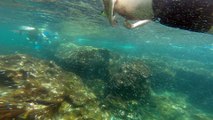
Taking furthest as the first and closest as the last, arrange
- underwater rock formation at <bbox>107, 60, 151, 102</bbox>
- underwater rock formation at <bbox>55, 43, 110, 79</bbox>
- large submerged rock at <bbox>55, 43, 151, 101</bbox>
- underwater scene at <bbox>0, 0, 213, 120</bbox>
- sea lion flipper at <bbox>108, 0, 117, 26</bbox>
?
1. underwater rock formation at <bbox>55, 43, 110, 79</bbox>
2. large submerged rock at <bbox>55, 43, 151, 101</bbox>
3. underwater rock formation at <bbox>107, 60, 151, 102</bbox>
4. underwater scene at <bbox>0, 0, 213, 120</bbox>
5. sea lion flipper at <bbox>108, 0, 117, 26</bbox>

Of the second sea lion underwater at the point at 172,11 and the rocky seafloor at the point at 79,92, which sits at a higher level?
the second sea lion underwater at the point at 172,11

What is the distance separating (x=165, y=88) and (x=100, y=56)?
797cm

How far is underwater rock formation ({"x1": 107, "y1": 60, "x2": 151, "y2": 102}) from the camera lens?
13.4m

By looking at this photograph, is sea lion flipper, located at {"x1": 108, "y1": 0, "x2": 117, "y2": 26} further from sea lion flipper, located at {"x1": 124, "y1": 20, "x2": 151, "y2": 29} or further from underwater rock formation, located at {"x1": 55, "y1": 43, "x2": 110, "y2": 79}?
underwater rock formation, located at {"x1": 55, "y1": 43, "x2": 110, "y2": 79}

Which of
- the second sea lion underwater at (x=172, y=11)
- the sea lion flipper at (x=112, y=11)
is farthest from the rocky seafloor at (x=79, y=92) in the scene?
the second sea lion underwater at (x=172, y=11)

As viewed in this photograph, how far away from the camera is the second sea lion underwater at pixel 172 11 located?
211 cm

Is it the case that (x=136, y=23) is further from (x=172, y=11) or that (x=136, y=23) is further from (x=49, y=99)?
(x=49, y=99)

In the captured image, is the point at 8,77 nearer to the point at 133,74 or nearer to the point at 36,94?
the point at 36,94

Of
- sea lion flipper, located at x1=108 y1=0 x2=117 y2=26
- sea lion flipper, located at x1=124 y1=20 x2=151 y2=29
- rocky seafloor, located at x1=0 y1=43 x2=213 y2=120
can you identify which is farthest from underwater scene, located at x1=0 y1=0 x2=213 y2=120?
sea lion flipper, located at x1=124 y1=20 x2=151 y2=29

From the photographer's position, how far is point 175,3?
7.09 feet

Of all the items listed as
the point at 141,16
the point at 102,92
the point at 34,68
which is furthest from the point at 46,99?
the point at 102,92

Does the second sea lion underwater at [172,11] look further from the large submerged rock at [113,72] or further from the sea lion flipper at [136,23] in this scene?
the large submerged rock at [113,72]

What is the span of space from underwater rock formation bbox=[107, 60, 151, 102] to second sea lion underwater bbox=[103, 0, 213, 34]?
10623mm

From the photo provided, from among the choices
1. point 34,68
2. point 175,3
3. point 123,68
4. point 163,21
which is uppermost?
point 175,3
